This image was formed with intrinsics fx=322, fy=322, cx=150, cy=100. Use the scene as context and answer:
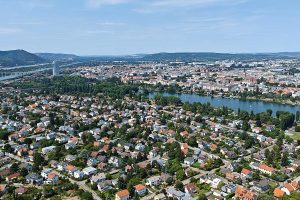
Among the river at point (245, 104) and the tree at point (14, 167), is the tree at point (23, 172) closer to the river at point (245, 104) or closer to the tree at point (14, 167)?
the tree at point (14, 167)

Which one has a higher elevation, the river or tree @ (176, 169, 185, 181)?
tree @ (176, 169, 185, 181)

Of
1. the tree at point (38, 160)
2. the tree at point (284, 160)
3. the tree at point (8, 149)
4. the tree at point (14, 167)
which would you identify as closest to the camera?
the tree at point (14, 167)

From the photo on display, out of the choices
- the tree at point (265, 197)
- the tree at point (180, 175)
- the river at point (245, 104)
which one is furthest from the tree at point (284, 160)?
the river at point (245, 104)

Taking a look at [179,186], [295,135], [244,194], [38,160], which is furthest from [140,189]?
[295,135]

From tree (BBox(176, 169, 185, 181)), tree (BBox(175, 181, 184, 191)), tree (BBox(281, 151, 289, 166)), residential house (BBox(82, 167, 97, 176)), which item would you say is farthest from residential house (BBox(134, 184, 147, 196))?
tree (BBox(281, 151, 289, 166))

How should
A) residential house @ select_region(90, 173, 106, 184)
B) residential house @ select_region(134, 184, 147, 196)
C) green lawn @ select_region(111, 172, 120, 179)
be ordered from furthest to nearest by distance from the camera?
1. green lawn @ select_region(111, 172, 120, 179)
2. residential house @ select_region(90, 173, 106, 184)
3. residential house @ select_region(134, 184, 147, 196)

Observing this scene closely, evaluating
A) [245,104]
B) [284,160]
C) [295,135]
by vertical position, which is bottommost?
[245,104]

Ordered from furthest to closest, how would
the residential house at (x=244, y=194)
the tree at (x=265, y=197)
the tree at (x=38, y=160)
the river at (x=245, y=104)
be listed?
the river at (x=245, y=104) → the tree at (x=38, y=160) → the residential house at (x=244, y=194) → the tree at (x=265, y=197)

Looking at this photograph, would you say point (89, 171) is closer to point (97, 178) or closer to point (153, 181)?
point (97, 178)

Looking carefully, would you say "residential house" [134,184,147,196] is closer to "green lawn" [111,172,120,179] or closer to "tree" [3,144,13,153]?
"green lawn" [111,172,120,179]

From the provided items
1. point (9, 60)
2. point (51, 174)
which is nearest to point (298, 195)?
point (51, 174)

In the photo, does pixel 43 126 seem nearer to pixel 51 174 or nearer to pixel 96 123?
pixel 96 123
